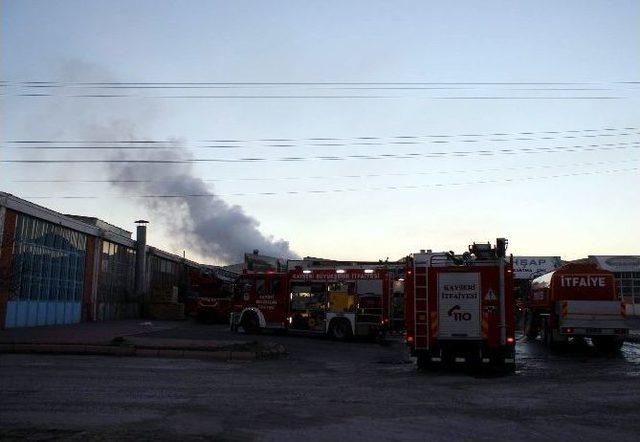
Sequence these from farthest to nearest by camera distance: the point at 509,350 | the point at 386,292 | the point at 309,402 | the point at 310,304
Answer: the point at 310,304 → the point at 386,292 → the point at 509,350 → the point at 309,402

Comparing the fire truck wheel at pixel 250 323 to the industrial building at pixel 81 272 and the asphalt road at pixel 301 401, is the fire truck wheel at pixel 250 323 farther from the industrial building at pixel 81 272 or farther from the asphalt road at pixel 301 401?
the asphalt road at pixel 301 401

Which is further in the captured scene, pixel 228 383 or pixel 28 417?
pixel 228 383

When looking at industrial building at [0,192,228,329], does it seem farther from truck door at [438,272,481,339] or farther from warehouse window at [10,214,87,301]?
truck door at [438,272,481,339]

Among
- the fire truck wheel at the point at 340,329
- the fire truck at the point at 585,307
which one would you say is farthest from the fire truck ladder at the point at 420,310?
the fire truck wheel at the point at 340,329

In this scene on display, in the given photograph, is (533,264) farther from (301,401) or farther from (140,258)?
(301,401)

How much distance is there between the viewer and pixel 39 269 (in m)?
26.8

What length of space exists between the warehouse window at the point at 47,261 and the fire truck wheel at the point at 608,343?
2024 cm

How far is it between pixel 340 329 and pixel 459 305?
32.8ft

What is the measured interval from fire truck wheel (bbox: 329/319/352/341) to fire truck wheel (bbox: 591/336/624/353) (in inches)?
343

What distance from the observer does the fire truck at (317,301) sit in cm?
→ 2347

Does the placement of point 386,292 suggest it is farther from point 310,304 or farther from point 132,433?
point 132,433

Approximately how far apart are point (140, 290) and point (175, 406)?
3055 cm

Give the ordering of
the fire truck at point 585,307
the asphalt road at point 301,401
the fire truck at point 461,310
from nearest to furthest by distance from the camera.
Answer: the asphalt road at point 301,401, the fire truck at point 461,310, the fire truck at point 585,307

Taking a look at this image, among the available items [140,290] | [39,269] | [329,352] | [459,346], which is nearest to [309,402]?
[459,346]
